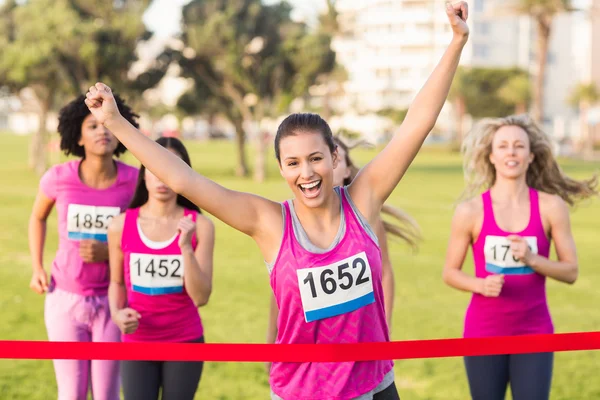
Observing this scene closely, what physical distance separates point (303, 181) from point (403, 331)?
19.5 ft

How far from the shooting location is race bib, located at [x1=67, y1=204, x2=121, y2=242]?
4.23 meters

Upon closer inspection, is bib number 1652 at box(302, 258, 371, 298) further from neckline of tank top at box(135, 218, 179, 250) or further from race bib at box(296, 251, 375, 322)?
neckline of tank top at box(135, 218, 179, 250)

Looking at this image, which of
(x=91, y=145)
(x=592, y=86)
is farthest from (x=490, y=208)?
(x=592, y=86)

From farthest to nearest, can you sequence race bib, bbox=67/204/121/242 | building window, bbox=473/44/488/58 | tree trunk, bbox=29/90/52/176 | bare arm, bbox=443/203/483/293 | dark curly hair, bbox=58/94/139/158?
building window, bbox=473/44/488/58 → tree trunk, bbox=29/90/52/176 → dark curly hair, bbox=58/94/139/158 → race bib, bbox=67/204/121/242 → bare arm, bbox=443/203/483/293

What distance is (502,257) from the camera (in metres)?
3.91

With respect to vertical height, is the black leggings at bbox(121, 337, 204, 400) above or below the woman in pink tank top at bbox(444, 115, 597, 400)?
below

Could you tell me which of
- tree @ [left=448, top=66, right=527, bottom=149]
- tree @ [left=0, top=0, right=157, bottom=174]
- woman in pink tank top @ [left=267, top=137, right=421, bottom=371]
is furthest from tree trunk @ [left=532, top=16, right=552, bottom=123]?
woman in pink tank top @ [left=267, top=137, right=421, bottom=371]

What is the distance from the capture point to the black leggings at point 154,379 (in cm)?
362

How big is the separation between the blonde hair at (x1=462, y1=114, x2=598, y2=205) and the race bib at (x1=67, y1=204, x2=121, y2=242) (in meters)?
1.99

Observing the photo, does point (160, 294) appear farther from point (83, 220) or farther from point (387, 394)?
point (387, 394)

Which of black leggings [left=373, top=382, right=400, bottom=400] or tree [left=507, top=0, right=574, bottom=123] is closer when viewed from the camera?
black leggings [left=373, top=382, right=400, bottom=400]

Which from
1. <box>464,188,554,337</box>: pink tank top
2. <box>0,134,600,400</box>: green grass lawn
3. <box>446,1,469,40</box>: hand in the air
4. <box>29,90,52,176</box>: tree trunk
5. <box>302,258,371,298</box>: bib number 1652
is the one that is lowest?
<box>0,134,600,400</box>: green grass lawn

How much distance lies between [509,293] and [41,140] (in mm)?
35198

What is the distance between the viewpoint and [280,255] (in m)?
2.68
